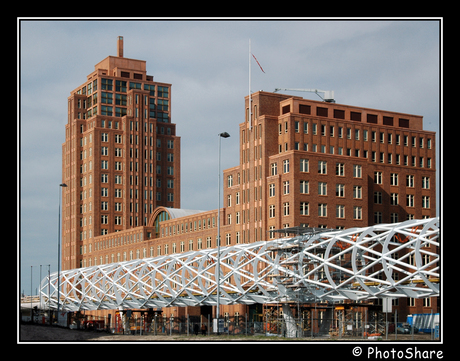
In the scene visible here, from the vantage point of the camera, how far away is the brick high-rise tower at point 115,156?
17312 centimetres

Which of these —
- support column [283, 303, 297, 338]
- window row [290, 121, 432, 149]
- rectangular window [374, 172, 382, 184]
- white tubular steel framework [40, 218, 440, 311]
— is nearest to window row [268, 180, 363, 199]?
rectangular window [374, 172, 382, 184]

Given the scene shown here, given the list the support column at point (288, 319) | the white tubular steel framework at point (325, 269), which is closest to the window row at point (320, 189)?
the white tubular steel framework at point (325, 269)

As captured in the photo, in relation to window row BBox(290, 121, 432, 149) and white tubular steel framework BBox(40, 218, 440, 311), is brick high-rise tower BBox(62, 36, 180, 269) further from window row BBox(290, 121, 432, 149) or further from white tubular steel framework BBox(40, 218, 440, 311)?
white tubular steel framework BBox(40, 218, 440, 311)

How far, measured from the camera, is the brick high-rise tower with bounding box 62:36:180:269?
173125 mm

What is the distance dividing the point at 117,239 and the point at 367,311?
75.7 metres

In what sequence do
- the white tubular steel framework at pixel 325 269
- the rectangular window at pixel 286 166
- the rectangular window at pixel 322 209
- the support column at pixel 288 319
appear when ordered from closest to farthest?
the white tubular steel framework at pixel 325 269, the support column at pixel 288 319, the rectangular window at pixel 322 209, the rectangular window at pixel 286 166

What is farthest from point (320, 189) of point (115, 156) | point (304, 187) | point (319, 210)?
point (115, 156)

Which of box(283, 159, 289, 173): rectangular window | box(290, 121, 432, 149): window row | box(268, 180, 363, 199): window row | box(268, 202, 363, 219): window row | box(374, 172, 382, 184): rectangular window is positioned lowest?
box(268, 202, 363, 219): window row

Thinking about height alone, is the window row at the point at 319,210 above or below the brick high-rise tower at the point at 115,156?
below

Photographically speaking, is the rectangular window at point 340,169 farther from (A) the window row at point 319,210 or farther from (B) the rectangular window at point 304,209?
(B) the rectangular window at point 304,209

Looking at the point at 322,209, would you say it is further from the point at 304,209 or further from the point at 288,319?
the point at 288,319

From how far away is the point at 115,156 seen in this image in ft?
575

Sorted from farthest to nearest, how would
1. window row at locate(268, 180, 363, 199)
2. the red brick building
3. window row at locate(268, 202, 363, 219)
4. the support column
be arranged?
the red brick building → window row at locate(268, 180, 363, 199) → window row at locate(268, 202, 363, 219) → the support column

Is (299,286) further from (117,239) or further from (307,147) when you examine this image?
(117,239)
